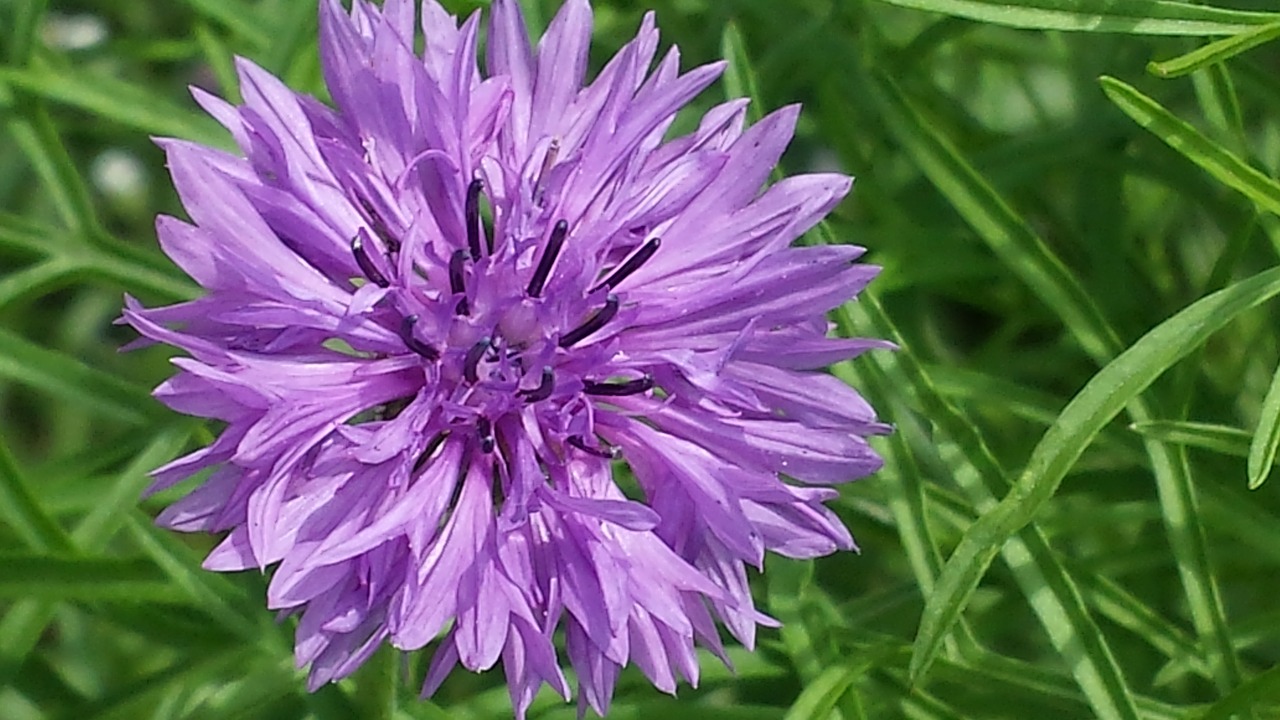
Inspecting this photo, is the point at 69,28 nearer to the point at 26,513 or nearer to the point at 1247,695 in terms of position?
the point at 26,513

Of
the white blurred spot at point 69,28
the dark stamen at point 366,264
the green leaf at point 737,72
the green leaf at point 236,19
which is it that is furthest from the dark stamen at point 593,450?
the white blurred spot at point 69,28

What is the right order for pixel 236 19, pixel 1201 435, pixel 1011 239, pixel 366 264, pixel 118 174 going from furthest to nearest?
pixel 118 174 < pixel 236 19 < pixel 1011 239 < pixel 1201 435 < pixel 366 264

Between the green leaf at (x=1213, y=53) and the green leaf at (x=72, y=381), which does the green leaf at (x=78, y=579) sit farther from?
the green leaf at (x=1213, y=53)

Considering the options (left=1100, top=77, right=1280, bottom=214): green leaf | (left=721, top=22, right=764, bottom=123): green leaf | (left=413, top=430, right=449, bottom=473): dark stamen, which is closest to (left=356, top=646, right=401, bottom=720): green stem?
(left=413, top=430, right=449, bottom=473): dark stamen

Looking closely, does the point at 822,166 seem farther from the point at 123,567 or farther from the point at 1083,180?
the point at 123,567

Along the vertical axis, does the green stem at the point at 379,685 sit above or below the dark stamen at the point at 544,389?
below

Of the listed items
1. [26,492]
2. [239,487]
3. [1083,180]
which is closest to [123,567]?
[26,492]

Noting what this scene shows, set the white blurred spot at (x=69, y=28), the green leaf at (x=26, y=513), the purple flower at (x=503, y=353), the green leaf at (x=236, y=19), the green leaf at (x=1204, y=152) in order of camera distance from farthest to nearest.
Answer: the white blurred spot at (x=69, y=28), the green leaf at (x=236, y=19), the green leaf at (x=26, y=513), the green leaf at (x=1204, y=152), the purple flower at (x=503, y=353)

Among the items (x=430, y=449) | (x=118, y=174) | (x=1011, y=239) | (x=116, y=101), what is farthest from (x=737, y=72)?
(x=118, y=174)
